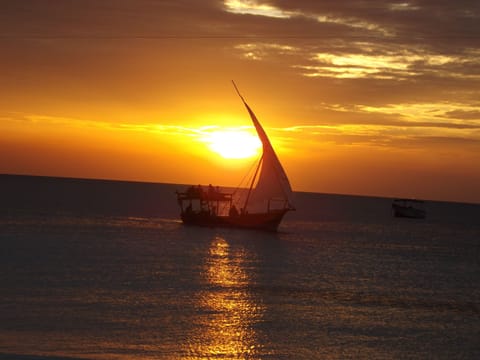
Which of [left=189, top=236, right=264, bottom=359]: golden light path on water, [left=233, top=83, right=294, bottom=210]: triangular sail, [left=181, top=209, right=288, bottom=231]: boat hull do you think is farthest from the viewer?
[left=181, top=209, right=288, bottom=231]: boat hull

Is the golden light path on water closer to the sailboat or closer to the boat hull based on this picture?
the sailboat

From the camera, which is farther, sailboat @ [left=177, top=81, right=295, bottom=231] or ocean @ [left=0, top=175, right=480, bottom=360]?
sailboat @ [left=177, top=81, right=295, bottom=231]

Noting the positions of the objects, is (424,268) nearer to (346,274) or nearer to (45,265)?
(346,274)

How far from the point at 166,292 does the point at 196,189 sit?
4143 cm

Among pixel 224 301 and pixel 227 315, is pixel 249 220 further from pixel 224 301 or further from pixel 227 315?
pixel 227 315

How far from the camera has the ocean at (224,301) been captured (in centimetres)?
2216

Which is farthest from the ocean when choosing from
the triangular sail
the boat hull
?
the boat hull

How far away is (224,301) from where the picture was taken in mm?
30828

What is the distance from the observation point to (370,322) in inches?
1083

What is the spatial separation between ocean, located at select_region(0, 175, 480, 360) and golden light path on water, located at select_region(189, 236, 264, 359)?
61mm

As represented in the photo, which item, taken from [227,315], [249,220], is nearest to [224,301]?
[227,315]

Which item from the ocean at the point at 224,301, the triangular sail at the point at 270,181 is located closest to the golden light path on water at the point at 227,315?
the ocean at the point at 224,301

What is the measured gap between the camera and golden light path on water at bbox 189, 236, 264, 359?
21.7 metres

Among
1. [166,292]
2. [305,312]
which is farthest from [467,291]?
[166,292]
